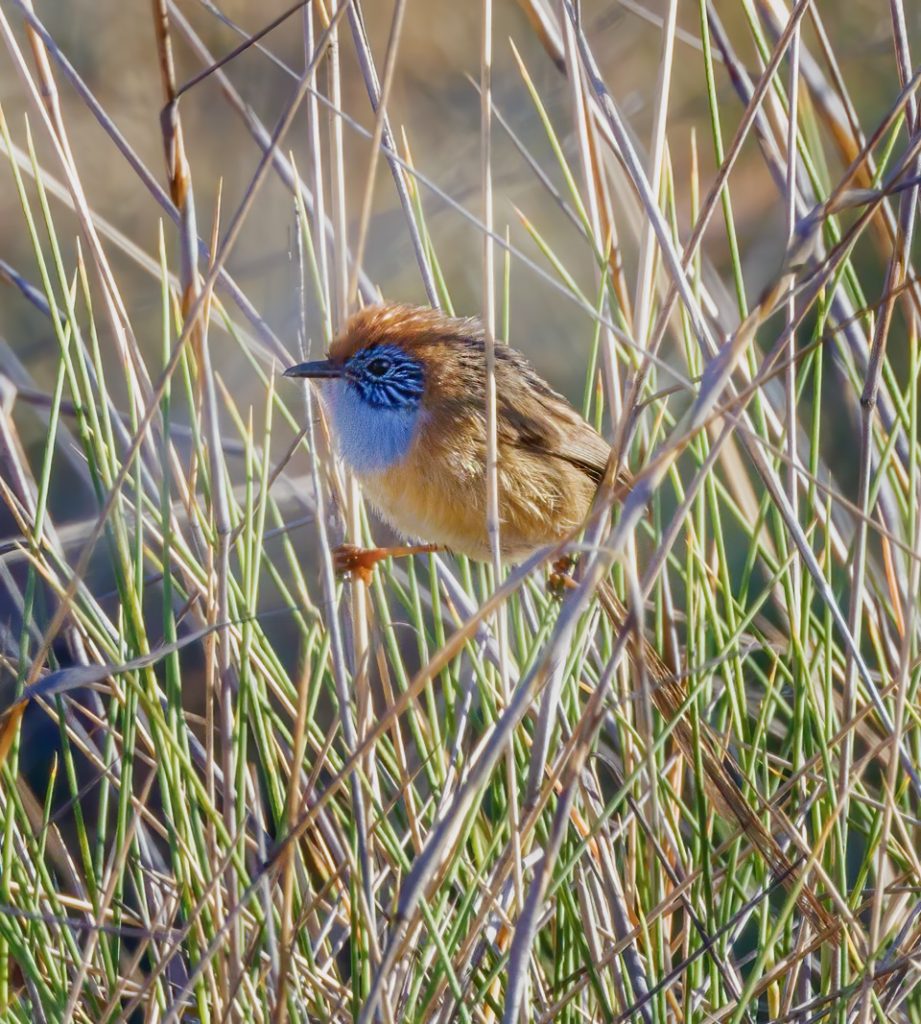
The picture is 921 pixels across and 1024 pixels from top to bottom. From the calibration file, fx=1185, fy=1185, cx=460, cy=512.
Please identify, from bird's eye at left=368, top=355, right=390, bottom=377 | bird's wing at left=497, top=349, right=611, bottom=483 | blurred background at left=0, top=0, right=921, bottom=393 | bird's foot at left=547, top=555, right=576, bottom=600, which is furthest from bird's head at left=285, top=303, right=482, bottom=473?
blurred background at left=0, top=0, right=921, bottom=393

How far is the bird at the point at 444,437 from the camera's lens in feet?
9.30

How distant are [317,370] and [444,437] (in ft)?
1.14

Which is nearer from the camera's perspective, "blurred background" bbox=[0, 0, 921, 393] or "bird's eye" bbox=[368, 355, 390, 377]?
"bird's eye" bbox=[368, 355, 390, 377]

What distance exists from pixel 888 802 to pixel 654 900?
0.51 meters

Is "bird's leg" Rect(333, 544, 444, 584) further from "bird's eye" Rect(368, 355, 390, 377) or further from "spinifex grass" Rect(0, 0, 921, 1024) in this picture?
"bird's eye" Rect(368, 355, 390, 377)

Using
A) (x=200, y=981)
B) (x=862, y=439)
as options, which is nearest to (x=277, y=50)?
(x=862, y=439)

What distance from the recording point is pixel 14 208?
6.47m

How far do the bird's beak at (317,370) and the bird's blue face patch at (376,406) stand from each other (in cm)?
4

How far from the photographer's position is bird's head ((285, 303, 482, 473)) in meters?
2.90

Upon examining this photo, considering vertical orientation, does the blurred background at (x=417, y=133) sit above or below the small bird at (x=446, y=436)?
above

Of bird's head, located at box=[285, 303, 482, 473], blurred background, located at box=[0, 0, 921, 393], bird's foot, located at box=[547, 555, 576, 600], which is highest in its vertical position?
blurred background, located at box=[0, 0, 921, 393]

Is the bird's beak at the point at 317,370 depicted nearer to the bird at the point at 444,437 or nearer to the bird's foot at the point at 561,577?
the bird at the point at 444,437

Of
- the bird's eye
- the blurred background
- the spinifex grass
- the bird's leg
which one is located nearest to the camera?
the spinifex grass

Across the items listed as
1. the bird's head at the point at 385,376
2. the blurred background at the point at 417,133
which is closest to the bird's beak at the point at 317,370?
the bird's head at the point at 385,376
